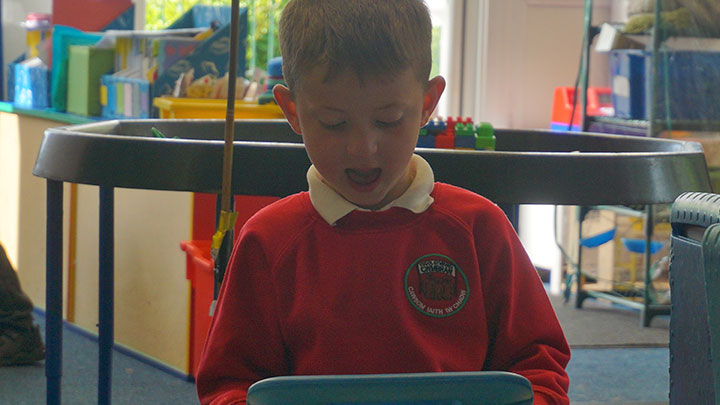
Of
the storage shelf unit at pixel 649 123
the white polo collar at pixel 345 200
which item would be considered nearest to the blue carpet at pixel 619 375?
the storage shelf unit at pixel 649 123

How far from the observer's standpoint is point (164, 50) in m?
3.01

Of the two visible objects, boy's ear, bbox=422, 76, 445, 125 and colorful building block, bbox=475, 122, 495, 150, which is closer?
boy's ear, bbox=422, 76, 445, 125

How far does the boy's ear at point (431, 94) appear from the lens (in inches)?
33.9

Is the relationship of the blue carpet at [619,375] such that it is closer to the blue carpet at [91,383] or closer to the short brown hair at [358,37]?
the blue carpet at [91,383]

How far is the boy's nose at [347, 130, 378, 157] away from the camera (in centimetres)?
79

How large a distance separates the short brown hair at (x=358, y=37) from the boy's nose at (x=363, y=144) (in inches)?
1.8

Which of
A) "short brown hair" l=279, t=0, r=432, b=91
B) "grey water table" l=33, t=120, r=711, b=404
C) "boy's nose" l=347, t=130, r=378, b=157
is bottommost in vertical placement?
"grey water table" l=33, t=120, r=711, b=404

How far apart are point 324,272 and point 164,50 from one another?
2316 mm

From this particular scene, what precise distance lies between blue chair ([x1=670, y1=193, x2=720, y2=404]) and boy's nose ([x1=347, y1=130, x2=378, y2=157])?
0.60m

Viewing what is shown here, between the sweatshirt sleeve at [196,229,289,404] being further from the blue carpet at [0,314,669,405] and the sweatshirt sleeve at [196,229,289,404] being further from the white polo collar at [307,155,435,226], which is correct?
the blue carpet at [0,314,669,405]

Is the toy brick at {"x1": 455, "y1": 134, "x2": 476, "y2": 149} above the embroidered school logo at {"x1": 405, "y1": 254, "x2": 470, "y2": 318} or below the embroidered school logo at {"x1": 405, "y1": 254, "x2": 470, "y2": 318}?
above

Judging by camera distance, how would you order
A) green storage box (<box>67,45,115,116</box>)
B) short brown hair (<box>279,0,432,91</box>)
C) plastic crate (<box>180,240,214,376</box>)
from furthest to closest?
green storage box (<box>67,45,115,116</box>)
plastic crate (<box>180,240,214,376</box>)
short brown hair (<box>279,0,432,91</box>)

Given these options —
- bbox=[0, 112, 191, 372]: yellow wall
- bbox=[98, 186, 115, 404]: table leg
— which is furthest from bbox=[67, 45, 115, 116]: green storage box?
bbox=[98, 186, 115, 404]: table leg

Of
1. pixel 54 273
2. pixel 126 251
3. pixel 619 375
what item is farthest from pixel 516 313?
pixel 126 251
